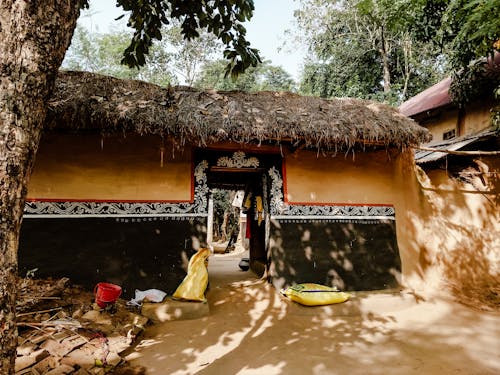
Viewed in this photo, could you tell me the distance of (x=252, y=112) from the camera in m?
5.32

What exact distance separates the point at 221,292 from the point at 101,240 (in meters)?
2.22

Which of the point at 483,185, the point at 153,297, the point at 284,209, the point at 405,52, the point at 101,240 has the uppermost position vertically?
the point at 405,52

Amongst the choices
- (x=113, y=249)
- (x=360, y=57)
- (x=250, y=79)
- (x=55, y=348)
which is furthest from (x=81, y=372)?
(x=250, y=79)

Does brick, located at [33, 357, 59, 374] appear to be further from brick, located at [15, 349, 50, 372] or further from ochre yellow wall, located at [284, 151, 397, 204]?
ochre yellow wall, located at [284, 151, 397, 204]

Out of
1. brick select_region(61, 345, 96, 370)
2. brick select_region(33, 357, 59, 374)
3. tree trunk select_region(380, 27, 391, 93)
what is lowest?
brick select_region(61, 345, 96, 370)

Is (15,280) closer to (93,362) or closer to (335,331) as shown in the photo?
(93,362)

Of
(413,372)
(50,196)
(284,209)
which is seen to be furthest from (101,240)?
(413,372)

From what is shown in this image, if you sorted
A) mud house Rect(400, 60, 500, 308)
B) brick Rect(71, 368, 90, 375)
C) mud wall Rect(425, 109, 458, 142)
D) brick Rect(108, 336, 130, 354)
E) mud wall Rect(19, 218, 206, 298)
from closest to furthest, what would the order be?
brick Rect(71, 368, 90, 375) → brick Rect(108, 336, 130, 354) → mud wall Rect(19, 218, 206, 298) → mud house Rect(400, 60, 500, 308) → mud wall Rect(425, 109, 458, 142)

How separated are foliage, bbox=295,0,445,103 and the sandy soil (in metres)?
11.4

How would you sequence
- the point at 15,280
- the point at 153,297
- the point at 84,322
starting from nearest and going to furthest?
the point at 15,280 < the point at 84,322 < the point at 153,297

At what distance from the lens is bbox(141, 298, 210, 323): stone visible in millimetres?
4504

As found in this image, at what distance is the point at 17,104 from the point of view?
149cm

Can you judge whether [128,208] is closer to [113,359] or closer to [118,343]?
[118,343]

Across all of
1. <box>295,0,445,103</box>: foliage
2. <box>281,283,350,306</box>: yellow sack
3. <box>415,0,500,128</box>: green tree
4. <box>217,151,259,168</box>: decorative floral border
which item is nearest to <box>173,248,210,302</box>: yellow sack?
<box>281,283,350,306</box>: yellow sack
